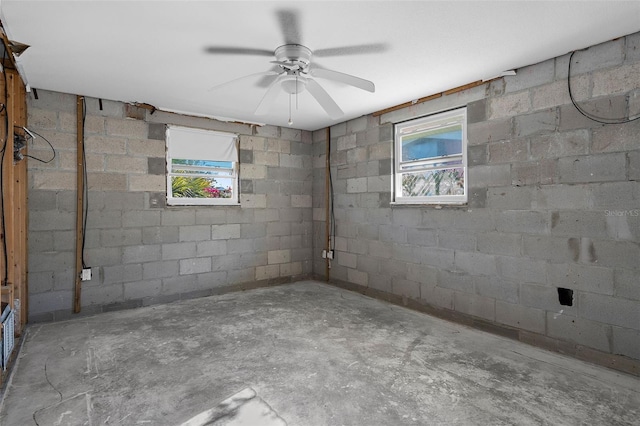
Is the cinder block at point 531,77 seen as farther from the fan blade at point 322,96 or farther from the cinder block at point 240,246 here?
the cinder block at point 240,246

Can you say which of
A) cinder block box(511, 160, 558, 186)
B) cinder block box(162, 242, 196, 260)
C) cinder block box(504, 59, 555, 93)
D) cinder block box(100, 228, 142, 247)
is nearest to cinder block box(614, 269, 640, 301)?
cinder block box(511, 160, 558, 186)

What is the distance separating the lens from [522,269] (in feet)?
10.1

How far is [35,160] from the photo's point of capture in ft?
11.7

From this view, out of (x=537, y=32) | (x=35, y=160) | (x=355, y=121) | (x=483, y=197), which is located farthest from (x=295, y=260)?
(x=537, y=32)

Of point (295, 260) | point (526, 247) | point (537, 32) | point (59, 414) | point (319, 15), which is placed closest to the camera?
point (59, 414)

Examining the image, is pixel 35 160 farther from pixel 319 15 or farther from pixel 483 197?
pixel 483 197

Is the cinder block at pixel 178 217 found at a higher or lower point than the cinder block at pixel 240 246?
higher

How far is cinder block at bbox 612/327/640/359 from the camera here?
2469mm

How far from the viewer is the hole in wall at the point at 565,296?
2.79m

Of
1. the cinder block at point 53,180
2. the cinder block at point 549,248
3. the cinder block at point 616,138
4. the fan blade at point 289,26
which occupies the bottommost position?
the cinder block at point 549,248

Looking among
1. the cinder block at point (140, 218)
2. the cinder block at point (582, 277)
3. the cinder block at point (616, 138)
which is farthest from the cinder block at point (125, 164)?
the cinder block at point (616, 138)

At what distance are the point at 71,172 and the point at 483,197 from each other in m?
4.37

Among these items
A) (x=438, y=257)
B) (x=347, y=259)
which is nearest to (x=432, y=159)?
(x=438, y=257)

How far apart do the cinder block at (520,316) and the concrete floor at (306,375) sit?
193 millimetres
